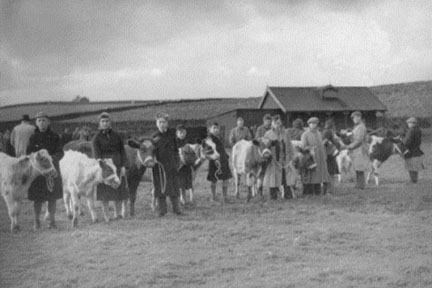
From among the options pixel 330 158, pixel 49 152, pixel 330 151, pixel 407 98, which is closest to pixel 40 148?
pixel 49 152

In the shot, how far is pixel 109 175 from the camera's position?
6.96 m

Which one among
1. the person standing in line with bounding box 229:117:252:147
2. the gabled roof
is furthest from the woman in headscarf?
the gabled roof

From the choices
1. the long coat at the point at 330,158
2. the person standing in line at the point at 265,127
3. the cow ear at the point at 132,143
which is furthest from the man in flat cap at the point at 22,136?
the long coat at the point at 330,158

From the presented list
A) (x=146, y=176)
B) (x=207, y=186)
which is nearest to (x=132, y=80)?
(x=207, y=186)

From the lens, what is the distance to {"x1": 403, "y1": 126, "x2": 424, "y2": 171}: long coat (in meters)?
11.6

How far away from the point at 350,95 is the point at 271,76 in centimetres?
1008

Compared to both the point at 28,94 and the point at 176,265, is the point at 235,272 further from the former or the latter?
→ the point at 28,94

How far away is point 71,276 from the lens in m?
4.83

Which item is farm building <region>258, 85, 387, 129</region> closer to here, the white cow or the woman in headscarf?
the woman in headscarf

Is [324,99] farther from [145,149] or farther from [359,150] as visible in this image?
[145,149]

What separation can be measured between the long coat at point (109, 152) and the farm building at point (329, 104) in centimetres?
994

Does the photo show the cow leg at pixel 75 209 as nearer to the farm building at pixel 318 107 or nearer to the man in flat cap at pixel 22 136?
the man in flat cap at pixel 22 136

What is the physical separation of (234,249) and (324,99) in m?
13.3

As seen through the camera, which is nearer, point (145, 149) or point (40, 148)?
point (40, 148)
